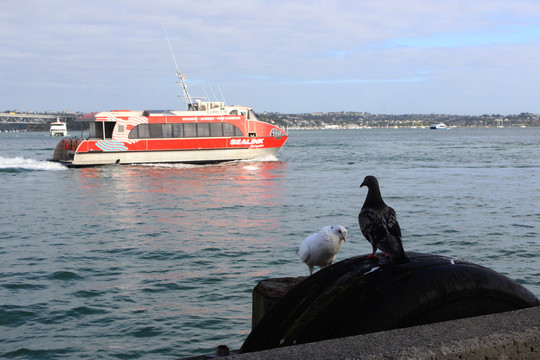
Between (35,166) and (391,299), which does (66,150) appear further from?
(391,299)

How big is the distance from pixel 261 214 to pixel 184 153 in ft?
61.3

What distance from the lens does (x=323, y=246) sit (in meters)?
5.31

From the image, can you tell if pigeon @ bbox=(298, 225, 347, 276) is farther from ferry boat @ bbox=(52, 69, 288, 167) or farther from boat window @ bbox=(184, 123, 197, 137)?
boat window @ bbox=(184, 123, 197, 137)

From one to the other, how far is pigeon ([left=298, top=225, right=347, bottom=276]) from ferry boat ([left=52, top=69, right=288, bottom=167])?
1207 inches

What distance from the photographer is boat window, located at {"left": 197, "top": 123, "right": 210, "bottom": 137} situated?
3606 centimetres

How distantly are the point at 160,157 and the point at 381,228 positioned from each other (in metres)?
33.0

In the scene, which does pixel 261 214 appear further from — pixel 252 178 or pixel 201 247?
pixel 252 178

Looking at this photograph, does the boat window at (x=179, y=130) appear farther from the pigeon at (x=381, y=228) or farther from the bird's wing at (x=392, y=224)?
the bird's wing at (x=392, y=224)

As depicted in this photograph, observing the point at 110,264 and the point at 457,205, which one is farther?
the point at 457,205

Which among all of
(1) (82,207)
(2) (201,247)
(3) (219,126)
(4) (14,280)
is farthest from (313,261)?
(3) (219,126)

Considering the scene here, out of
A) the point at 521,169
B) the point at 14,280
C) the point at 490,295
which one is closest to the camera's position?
the point at 490,295

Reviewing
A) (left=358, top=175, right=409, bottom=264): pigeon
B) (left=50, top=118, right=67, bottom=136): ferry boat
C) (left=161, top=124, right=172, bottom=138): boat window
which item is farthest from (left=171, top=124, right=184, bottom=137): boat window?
(left=50, top=118, right=67, bottom=136): ferry boat

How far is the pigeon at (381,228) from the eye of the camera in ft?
10.8

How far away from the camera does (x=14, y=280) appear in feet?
33.8
